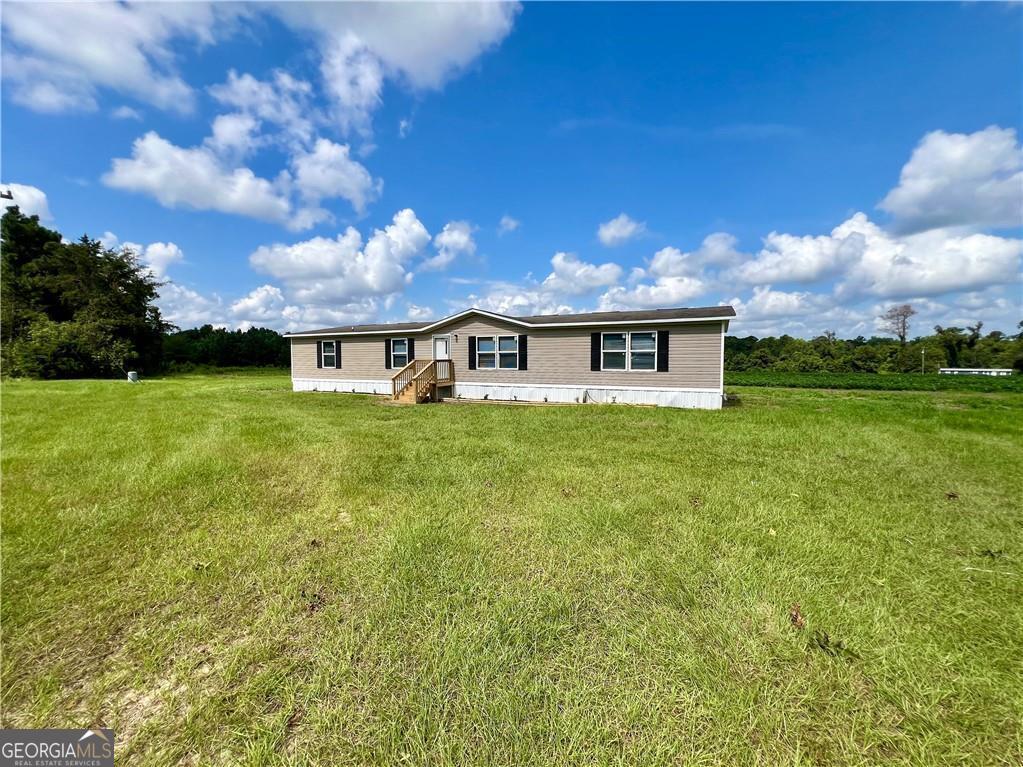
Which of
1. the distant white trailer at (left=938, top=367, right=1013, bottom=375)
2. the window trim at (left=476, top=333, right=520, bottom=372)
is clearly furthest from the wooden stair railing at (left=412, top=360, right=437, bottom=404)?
the distant white trailer at (left=938, top=367, right=1013, bottom=375)

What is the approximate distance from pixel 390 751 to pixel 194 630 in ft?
5.39

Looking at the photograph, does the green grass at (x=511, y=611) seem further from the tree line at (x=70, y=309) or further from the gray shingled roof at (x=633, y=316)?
the tree line at (x=70, y=309)

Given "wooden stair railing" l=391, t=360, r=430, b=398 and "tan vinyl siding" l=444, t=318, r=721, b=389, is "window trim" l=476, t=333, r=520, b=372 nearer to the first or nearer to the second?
"tan vinyl siding" l=444, t=318, r=721, b=389

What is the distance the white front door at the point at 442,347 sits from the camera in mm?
15945

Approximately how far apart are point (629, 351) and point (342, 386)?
42.6 feet

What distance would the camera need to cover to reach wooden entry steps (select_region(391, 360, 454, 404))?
46.8ft

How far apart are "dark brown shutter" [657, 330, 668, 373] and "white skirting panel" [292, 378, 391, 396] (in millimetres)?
11007

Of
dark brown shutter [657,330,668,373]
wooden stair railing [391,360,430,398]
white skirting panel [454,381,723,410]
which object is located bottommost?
white skirting panel [454,381,723,410]

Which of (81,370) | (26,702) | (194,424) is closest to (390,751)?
(26,702)

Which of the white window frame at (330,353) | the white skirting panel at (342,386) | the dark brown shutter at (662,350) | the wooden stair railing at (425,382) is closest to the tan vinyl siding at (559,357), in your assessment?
the dark brown shutter at (662,350)

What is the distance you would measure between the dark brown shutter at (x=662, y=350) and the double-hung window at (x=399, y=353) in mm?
9955

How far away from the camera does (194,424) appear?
27.5 feet

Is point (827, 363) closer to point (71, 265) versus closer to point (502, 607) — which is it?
point (502, 607)
